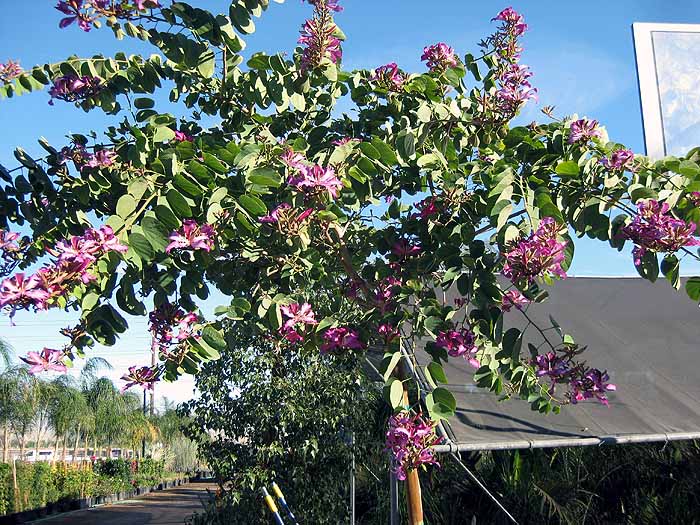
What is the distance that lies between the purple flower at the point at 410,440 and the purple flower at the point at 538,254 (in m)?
0.69

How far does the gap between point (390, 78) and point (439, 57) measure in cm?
26

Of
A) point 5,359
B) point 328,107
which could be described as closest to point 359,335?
point 328,107

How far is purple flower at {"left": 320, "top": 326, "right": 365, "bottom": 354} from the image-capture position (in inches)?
122

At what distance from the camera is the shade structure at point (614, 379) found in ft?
15.3

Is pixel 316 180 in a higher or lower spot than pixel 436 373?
higher

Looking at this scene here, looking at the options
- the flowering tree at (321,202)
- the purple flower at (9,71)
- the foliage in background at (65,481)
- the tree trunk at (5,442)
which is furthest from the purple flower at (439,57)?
the tree trunk at (5,442)

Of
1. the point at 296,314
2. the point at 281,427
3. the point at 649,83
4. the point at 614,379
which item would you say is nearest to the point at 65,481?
the point at 281,427

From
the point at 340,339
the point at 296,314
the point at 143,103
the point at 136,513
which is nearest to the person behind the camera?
the point at 296,314

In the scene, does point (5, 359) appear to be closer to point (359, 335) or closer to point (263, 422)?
point (263, 422)

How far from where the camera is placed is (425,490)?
8266 mm

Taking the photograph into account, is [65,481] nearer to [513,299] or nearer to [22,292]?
[513,299]

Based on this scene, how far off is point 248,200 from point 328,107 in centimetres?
102

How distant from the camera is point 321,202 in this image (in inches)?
105

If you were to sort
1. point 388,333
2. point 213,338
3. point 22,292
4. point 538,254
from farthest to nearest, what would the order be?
point 388,333, point 213,338, point 538,254, point 22,292
